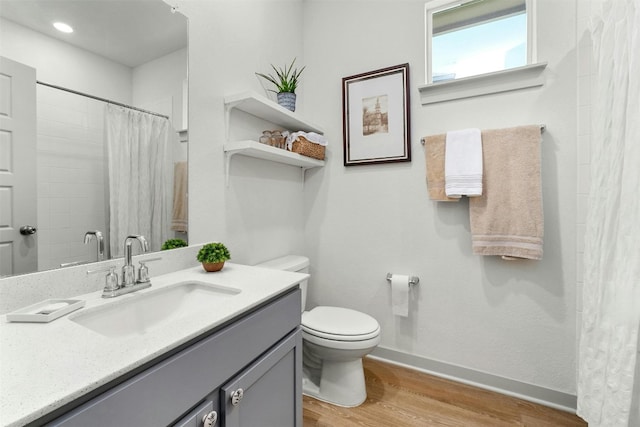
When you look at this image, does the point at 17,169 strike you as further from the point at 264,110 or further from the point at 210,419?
the point at 264,110

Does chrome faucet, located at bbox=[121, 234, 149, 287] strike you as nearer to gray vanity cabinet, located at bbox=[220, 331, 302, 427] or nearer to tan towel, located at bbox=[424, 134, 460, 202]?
gray vanity cabinet, located at bbox=[220, 331, 302, 427]

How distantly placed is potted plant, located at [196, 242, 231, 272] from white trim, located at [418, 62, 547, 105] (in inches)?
59.6

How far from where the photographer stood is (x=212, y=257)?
125 cm

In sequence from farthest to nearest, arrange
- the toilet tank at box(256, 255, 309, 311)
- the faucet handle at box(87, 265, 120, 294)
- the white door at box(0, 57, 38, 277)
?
1. the toilet tank at box(256, 255, 309, 311)
2. the faucet handle at box(87, 265, 120, 294)
3. the white door at box(0, 57, 38, 277)

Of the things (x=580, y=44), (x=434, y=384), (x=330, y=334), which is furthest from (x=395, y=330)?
(x=580, y=44)

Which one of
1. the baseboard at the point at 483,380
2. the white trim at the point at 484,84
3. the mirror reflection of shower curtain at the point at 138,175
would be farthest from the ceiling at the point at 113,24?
the baseboard at the point at 483,380

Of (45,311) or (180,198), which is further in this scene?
(180,198)

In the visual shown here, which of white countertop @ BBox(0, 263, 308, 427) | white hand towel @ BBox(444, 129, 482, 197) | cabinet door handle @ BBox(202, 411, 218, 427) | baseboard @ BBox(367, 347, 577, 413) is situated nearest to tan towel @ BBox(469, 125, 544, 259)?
white hand towel @ BBox(444, 129, 482, 197)

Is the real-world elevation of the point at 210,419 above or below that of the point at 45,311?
below

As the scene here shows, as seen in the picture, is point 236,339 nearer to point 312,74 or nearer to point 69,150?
point 69,150

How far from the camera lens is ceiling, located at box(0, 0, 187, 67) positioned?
0.91 m

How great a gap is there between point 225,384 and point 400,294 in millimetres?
1310

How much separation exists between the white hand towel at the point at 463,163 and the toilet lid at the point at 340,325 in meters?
0.87

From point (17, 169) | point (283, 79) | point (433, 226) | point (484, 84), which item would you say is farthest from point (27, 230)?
point (484, 84)
